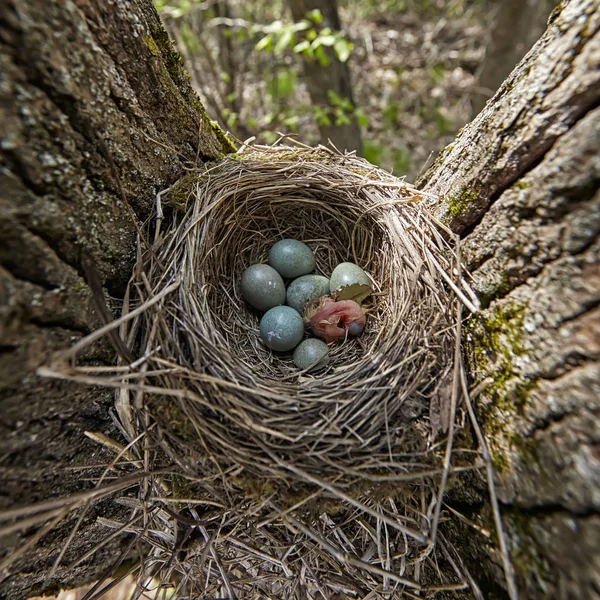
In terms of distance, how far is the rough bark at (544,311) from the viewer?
1050 millimetres

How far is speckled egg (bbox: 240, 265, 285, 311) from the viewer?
7.04 feet

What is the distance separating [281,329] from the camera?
205 cm

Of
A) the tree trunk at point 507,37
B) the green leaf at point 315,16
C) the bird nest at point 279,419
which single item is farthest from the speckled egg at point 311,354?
the tree trunk at point 507,37

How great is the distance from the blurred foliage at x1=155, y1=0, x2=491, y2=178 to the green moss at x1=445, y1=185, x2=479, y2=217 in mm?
3065

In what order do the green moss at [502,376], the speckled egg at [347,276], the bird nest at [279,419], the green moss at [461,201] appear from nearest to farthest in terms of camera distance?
the green moss at [502,376]
the bird nest at [279,419]
the green moss at [461,201]
the speckled egg at [347,276]

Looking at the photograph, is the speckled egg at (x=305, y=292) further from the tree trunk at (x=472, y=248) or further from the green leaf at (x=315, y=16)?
the green leaf at (x=315, y=16)

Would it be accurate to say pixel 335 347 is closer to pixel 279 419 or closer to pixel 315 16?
pixel 279 419

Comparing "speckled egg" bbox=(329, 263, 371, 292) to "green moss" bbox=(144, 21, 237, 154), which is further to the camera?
"speckled egg" bbox=(329, 263, 371, 292)

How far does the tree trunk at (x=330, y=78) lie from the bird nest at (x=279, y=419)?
215 centimetres

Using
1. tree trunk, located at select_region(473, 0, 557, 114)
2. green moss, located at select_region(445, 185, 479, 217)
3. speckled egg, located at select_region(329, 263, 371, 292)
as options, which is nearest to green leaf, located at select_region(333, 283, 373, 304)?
speckled egg, located at select_region(329, 263, 371, 292)

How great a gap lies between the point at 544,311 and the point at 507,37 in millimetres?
3948

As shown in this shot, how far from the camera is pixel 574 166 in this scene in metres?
1.08

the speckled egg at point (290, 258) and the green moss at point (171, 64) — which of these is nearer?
the green moss at point (171, 64)

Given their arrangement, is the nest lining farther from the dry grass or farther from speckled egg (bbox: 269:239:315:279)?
speckled egg (bbox: 269:239:315:279)
